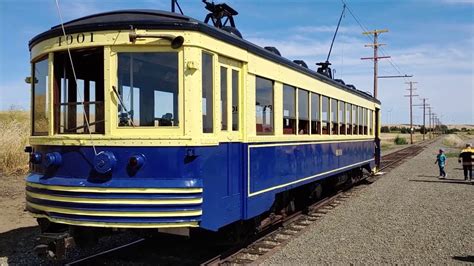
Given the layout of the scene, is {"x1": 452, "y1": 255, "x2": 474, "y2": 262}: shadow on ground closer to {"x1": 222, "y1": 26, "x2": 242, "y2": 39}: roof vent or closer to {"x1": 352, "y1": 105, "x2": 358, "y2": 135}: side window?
→ {"x1": 222, "y1": 26, "x2": 242, "y2": 39}: roof vent

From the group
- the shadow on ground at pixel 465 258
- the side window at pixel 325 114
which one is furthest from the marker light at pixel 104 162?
the side window at pixel 325 114

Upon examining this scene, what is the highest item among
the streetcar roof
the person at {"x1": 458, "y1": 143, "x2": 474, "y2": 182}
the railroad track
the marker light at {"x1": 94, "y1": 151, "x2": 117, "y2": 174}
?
the streetcar roof

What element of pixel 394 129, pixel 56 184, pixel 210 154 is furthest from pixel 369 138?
pixel 394 129

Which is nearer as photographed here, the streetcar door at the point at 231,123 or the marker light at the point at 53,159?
the marker light at the point at 53,159

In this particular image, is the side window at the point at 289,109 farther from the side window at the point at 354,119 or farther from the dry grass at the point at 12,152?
the dry grass at the point at 12,152

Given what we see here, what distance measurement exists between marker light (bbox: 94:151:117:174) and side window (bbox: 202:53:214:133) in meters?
1.07

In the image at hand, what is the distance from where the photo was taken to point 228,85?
5.93m

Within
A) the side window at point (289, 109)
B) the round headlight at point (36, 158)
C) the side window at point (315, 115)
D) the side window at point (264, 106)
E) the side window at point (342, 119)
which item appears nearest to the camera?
the round headlight at point (36, 158)

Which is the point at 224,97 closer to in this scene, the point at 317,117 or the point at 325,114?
the point at 317,117

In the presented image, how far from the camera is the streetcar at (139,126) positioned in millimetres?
4969

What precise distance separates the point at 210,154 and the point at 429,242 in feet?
14.3

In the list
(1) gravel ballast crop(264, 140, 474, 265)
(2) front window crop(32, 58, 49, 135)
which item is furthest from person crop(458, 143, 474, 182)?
(2) front window crop(32, 58, 49, 135)

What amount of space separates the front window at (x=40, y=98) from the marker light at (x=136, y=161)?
1410 mm

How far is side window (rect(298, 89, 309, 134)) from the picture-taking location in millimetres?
8367
